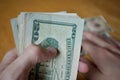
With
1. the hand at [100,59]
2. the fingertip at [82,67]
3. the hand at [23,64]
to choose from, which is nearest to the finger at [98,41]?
the hand at [100,59]

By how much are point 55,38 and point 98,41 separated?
21 centimetres

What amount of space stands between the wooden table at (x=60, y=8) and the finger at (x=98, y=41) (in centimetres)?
12

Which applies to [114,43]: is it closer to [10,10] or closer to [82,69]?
[82,69]

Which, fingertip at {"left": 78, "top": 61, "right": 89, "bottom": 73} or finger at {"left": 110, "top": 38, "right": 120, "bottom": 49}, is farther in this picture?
finger at {"left": 110, "top": 38, "right": 120, "bottom": 49}

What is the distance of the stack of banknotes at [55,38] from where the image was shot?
865 millimetres

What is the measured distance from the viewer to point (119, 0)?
3.92 ft

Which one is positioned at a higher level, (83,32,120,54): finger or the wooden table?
the wooden table

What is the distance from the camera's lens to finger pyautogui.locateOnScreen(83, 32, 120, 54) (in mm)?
990

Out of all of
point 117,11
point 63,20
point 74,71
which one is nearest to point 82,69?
point 74,71

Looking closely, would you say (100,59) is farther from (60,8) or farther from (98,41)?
(60,8)

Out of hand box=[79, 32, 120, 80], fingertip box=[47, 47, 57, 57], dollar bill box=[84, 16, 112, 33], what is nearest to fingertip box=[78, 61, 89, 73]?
hand box=[79, 32, 120, 80]

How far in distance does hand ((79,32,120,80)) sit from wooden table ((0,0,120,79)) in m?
0.13

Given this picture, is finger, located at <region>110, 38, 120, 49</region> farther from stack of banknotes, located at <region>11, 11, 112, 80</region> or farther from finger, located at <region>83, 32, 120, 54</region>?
stack of banknotes, located at <region>11, 11, 112, 80</region>

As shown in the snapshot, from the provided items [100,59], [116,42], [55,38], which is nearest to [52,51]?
[55,38]
